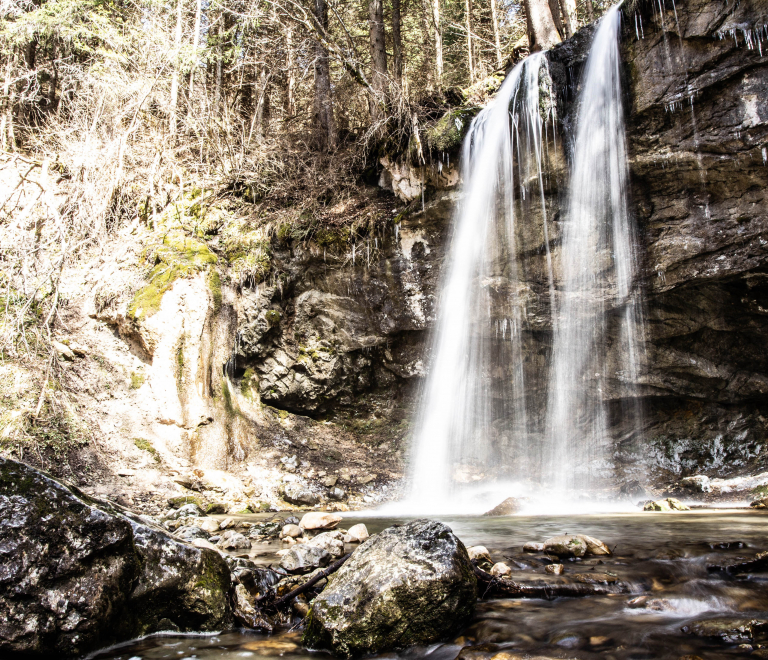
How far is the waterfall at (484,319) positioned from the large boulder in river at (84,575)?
601cm

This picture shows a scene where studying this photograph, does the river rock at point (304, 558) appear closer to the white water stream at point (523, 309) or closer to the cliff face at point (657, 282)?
the white water stream at point (523, 309)

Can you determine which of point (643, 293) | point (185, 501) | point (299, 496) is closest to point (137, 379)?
point (185, 501)

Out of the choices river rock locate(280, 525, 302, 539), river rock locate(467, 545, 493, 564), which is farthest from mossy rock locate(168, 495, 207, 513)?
river rock locate(467, 545, 493, 564)

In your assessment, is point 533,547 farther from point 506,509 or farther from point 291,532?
point 506,509

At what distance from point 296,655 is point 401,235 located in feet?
27.4

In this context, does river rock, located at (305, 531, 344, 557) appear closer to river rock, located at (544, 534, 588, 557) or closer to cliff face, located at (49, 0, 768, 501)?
river rock, located at (544, 534, 588, 557)

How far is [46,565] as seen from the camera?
7.80 feet

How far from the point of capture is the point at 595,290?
28.8 feet

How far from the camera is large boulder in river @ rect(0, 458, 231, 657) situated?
228cm

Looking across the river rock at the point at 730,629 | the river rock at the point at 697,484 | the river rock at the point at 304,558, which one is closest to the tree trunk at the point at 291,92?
the river rock at the point at 304,558

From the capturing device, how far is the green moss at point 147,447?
25.8 feet

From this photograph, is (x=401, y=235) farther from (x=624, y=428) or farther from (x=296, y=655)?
(x=296, y=655)

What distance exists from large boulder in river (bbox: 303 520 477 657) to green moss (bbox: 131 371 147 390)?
23.1 feet

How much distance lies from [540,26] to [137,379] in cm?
1129
